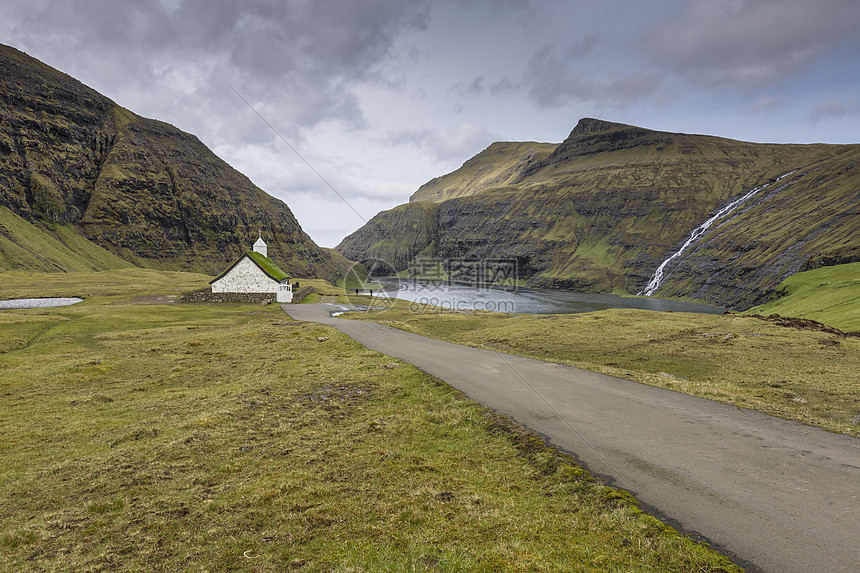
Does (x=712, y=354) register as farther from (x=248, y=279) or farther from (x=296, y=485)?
(x=248, y=279)

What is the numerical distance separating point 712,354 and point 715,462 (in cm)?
2322

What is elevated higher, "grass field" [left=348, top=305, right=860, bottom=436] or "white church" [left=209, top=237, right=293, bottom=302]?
"white church" [left=209, top=237, right=293, bottom=302]

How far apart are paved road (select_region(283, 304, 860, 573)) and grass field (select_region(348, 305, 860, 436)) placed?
2368 millimetres

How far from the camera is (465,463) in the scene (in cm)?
1027

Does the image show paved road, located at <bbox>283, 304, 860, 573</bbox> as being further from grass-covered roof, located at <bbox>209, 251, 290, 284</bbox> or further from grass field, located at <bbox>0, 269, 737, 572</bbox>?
grass-covered roof, located at <bbox>209, 251, 290, 284</bbox>

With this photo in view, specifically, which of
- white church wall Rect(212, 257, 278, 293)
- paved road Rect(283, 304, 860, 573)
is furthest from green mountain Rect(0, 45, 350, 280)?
paved road Rect(283, 304, 860, 573)

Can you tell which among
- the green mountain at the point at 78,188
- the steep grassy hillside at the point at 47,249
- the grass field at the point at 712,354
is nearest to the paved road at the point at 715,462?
the grass field at the point at 712,354

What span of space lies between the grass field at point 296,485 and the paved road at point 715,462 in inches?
36.0

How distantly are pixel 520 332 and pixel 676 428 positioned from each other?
28349mm

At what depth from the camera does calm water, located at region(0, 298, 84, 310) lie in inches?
2021

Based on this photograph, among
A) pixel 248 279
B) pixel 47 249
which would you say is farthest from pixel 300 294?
pixel 47 249

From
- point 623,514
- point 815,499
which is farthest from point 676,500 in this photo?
point 815,499

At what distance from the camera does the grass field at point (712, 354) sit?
15.8 metres

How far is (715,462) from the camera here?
30.6ft
